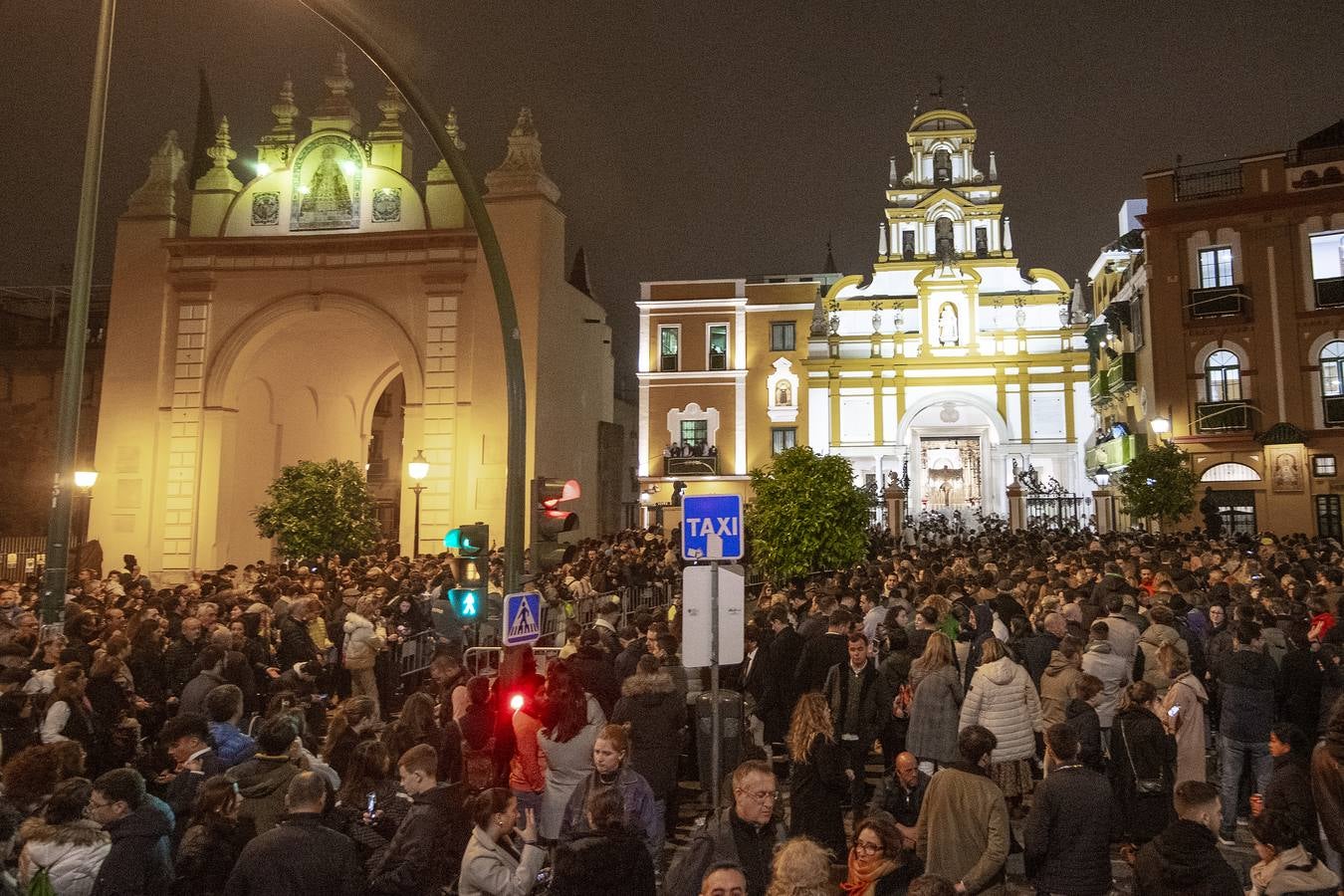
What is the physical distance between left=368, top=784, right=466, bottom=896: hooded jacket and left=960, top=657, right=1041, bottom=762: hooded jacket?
3.90 m

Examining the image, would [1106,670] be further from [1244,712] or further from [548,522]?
[548,522]

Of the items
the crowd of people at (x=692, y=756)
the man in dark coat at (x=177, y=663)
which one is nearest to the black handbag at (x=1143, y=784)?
the crowd of people at (x=692, y=756)

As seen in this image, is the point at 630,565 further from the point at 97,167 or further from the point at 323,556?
the point at 97,167

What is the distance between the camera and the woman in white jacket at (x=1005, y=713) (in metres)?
6.98

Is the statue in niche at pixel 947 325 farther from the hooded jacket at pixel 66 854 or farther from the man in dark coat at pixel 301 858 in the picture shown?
the hooded jacket at pixel 66 854

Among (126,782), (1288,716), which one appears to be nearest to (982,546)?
(1288,716)

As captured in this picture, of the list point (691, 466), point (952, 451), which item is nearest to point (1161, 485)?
point (952, 451)

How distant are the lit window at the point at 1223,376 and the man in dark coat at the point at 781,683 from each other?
86.2 ft

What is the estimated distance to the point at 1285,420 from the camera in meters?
28.7

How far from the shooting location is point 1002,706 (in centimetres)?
700

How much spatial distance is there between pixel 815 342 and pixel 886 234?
23.9 ft

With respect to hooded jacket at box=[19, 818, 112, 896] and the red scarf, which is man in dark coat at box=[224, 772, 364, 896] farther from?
the red scarf

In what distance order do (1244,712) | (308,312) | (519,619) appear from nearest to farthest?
1. (1244,712)
2. (519,619)
3. (308,312)

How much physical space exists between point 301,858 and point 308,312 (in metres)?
25.4
